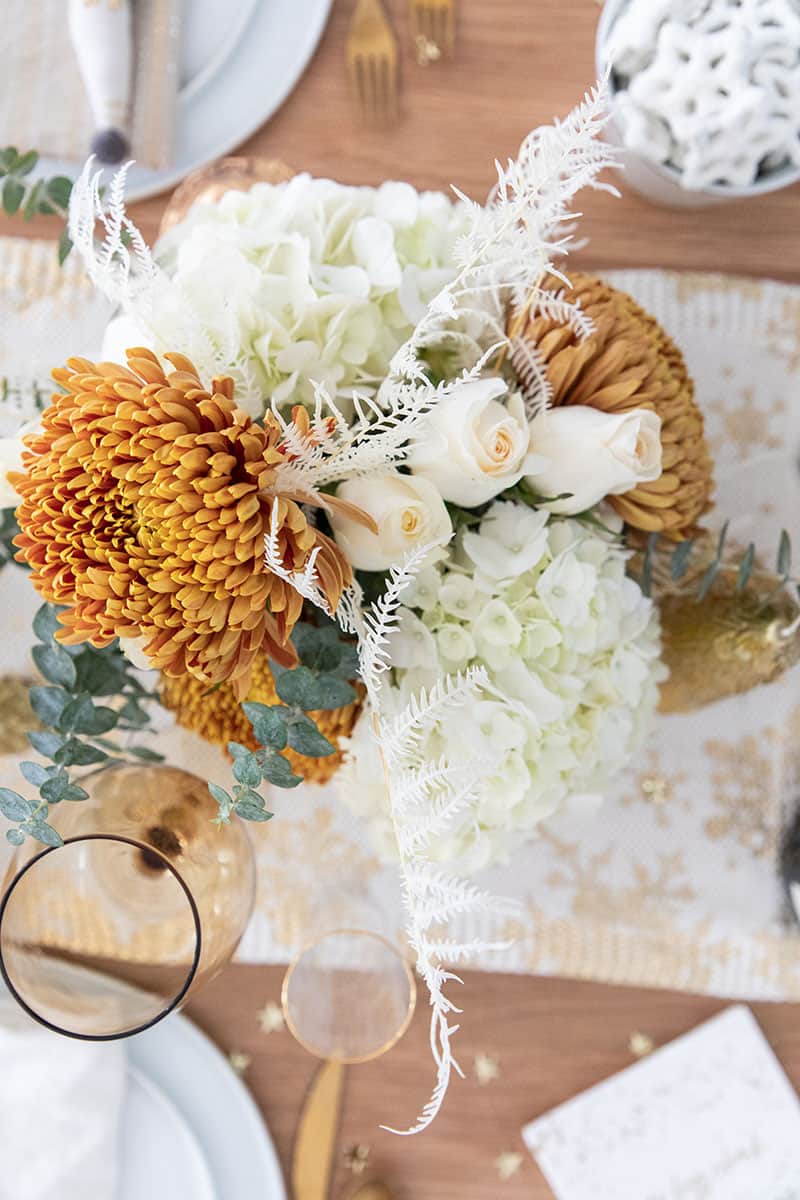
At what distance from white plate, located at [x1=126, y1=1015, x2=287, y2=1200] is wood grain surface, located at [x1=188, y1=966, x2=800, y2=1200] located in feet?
0.04

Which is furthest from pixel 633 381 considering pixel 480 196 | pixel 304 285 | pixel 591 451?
pixel 480 196

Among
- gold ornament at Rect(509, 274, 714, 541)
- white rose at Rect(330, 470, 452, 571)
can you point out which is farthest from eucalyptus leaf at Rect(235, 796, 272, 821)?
gold ornament at Rect(509, 274, 714, 541)

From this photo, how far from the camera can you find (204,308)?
382 millimetres

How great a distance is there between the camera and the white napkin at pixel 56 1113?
61cm

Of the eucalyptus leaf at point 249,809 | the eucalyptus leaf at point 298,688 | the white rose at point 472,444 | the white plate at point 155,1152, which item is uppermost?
the white rose at point 472,444

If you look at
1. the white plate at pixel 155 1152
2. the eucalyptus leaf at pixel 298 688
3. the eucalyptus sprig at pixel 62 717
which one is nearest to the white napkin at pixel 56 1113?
the white plate at pixel 155 1152

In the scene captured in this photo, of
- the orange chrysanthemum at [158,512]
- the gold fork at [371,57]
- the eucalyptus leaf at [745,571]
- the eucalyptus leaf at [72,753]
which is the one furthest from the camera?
the gold fork at [371,57]

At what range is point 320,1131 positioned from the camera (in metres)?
0.62

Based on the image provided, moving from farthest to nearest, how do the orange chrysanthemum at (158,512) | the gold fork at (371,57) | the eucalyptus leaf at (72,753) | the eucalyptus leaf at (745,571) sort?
the gold fork at (371,57)
the eucalyptus leaf at (745,571)
the eucalyptus leaf at (72,753)
the orange chrysanthemum at (158,512)

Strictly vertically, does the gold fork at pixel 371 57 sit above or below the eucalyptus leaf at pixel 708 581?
above

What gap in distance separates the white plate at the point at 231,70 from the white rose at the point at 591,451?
0.34 m

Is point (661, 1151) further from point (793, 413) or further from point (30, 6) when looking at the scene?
point (30, 6)

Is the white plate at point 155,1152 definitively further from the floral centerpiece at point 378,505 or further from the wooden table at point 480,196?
the floral centerpiece at point 378,505

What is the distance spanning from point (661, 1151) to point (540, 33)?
2.42 ft
